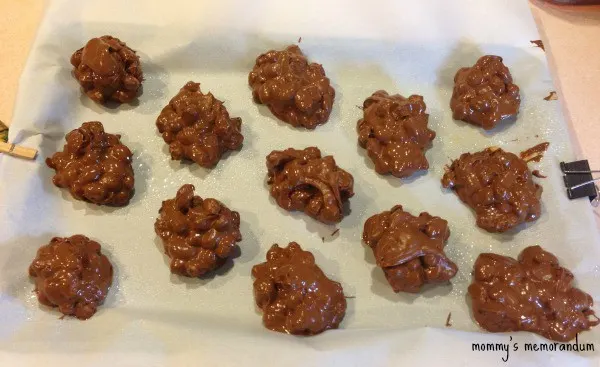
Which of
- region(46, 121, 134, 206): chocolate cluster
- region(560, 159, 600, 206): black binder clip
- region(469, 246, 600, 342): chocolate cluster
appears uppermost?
region(560, 159, 600, 206): black binder clip

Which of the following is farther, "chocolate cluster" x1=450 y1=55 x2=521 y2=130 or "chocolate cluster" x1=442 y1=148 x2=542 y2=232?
"chocolate cluster" x1=450 y1=55 x2=521 y2=130

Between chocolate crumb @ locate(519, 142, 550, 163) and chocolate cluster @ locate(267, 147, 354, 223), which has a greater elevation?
chocolate crumb @ locate(519, 142, 550, 163)

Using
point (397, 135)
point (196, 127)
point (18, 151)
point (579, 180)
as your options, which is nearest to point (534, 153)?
point (579, 180)

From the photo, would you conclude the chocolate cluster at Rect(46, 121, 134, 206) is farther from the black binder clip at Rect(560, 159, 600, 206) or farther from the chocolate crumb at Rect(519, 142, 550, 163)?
the black binder clip at Rect(560, 159, 600, 206)

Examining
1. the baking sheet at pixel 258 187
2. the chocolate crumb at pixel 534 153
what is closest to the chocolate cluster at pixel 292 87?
the baking sheet at pixel 258 187

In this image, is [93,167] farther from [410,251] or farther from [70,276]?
[410,251]

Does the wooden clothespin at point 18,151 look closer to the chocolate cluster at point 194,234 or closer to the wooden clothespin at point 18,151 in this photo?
the wooden clothespin at point 18,151

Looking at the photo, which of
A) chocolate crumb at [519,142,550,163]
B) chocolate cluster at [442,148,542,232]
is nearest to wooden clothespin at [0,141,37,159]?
chocolate cluster at [442,148,542,232]
